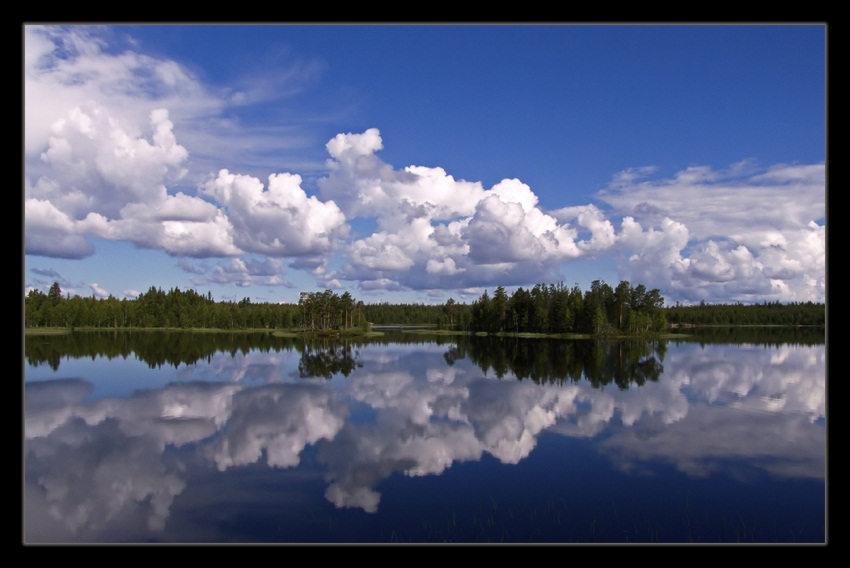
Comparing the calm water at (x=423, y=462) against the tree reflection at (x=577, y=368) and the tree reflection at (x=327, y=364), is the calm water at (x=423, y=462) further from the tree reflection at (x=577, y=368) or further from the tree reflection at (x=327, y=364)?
the tree reflection at (x=327, y=364)

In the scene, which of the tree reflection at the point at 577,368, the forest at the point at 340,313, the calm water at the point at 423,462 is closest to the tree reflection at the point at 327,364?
the calm water at the point at 423,462

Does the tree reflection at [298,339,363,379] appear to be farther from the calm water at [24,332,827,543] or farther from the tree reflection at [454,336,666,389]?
the tree reflection at [454,336,666,389]

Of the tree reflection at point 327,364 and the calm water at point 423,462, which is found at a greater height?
the calm water at point 423,462

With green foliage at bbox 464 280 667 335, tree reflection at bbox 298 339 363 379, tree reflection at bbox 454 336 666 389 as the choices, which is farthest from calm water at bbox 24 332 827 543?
green foliage at bbox 464 280 667 335

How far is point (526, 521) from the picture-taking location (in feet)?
47.8

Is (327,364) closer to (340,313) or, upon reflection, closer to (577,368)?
(577,368)

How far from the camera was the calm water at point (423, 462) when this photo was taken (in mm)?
14414

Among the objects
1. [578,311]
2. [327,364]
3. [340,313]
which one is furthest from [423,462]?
[340,313]

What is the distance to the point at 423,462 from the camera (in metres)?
20.2

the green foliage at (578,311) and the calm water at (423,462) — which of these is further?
the green foliage at (578,311)

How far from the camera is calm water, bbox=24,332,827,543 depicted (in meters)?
14.4
